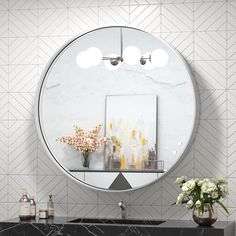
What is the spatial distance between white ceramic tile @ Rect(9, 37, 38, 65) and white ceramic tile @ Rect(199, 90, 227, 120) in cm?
110

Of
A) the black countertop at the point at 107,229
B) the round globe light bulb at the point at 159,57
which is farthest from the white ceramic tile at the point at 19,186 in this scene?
the round globe light bulb at the point at 159,57

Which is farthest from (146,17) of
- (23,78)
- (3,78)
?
(3,78)

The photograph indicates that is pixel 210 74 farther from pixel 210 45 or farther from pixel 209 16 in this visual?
pixel 209 16

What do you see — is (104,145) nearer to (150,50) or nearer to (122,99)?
(122,99)

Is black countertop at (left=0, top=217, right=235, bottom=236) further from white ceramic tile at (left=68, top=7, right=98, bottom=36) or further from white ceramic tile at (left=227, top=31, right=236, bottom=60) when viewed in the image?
white ceramic tile at (left=68, top=7, right=98, bottom=36)

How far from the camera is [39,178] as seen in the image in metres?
3.83

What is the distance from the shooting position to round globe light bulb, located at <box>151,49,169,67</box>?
3598 millimetres

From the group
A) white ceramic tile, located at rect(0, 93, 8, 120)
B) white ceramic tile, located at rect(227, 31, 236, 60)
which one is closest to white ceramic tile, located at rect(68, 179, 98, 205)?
white ceramic tile, located at rect(0, 93, 8, 120)

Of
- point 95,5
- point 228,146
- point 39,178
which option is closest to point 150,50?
point 95,5

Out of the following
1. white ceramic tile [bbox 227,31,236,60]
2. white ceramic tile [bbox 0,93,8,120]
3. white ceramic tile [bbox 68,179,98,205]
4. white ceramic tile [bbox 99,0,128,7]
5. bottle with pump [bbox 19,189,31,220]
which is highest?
white ceramic tile [bbox 99,0,128,7]

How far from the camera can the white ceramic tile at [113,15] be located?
12.3ft

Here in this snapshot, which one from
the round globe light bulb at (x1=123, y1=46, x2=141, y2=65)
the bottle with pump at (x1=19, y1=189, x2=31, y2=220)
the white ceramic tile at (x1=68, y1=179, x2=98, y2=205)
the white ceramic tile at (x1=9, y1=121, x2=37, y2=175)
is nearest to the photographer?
the bottle with pump at (x1=19, y1=189, x2=31, y2=220)

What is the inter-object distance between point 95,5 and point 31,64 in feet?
1.81

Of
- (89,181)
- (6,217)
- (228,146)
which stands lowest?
(6,217)
